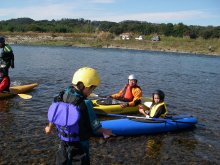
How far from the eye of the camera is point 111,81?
62.2 feet

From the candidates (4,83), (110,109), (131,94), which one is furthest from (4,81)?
(131,94)

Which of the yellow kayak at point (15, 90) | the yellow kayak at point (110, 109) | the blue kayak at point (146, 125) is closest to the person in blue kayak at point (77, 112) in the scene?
the blue kayak at point (146, 125)

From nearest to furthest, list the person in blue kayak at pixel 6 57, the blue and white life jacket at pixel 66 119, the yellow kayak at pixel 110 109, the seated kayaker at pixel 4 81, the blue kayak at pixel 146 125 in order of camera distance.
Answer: the blue and white life jacket at pixel 66 119
the blue kayak at pixel 146 125
the yellow kayak at pixel 110 109
the person in blue kayak at pixel 6 57
the seated kayaker at pixel 4 81

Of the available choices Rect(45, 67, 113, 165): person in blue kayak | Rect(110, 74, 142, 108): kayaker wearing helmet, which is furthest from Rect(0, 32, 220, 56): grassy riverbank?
Rect(45, 67, 113, 165): person in blue kayak

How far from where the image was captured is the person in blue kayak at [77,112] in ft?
12.2

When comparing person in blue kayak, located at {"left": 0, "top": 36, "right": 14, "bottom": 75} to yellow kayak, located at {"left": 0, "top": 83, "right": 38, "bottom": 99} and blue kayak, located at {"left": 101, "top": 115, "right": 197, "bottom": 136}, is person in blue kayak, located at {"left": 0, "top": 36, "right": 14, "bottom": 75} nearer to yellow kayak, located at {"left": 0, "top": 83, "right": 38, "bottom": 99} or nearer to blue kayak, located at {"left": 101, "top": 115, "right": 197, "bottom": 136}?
yellow kayak, located at {"left": 0, "top": 83, "right": 38, "bottom": 99}

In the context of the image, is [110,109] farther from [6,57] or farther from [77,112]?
[77,112]

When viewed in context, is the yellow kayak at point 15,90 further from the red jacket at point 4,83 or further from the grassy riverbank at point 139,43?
the grassy riverbank at point 139,43

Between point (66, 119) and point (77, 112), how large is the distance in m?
0.17

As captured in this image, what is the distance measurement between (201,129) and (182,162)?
2.88m

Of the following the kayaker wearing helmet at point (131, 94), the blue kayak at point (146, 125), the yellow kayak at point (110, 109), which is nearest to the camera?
the blue kayak at point (146, 125)

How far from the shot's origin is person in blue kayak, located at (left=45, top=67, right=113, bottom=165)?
371cm

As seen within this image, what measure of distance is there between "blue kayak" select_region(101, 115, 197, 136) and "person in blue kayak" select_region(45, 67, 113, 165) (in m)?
4.58

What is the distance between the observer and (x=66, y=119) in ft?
12.2
